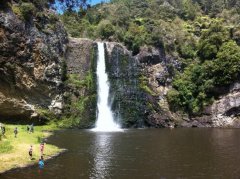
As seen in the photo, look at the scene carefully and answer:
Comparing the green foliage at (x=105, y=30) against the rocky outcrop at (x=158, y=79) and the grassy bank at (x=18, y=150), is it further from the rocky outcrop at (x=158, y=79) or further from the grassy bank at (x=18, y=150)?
the grassy bank at (x=18, y=150)

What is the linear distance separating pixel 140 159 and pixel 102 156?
360 cm

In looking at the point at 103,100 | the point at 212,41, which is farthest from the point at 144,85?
the point at 212,41

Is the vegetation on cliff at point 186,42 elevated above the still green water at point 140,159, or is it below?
above

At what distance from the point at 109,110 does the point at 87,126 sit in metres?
5.69

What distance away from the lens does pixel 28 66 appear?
186 feet

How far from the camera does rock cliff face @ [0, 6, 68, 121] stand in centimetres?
5391

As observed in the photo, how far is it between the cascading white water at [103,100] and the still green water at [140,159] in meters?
17.2

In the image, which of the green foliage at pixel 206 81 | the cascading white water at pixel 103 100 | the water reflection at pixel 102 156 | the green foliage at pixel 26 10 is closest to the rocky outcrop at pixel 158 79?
the green foliage at pixel 206 81

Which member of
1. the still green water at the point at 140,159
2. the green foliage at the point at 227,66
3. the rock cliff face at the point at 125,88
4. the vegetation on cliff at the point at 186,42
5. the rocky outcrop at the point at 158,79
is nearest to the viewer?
the still green water at the point at 140,159

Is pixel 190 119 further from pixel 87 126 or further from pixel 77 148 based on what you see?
pixel 77 148

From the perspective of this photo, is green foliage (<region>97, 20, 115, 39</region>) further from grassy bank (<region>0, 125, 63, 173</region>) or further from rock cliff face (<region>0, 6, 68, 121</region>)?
grassy bank (<region>0, 125, 63, 173</region>)

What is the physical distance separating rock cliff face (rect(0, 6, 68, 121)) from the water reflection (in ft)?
55.2

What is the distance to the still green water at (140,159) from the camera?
87.1ft

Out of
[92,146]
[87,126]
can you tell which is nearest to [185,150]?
[92,146]
